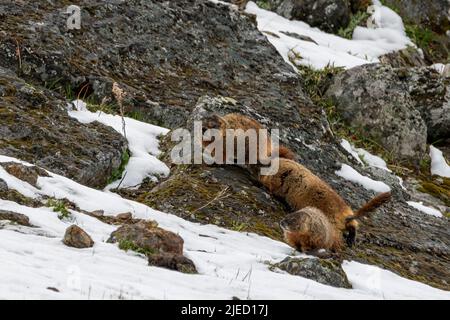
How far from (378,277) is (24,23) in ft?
18.8

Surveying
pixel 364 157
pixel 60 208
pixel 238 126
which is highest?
pixel 60 208

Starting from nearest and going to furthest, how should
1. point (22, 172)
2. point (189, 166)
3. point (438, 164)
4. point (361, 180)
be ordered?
point (22, 172), point (189, 166), point (361, 180), point (438, 164)

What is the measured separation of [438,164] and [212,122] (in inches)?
215

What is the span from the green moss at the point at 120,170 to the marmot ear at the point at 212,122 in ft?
3.02

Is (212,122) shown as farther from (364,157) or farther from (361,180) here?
(364,157)

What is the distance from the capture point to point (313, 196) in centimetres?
732

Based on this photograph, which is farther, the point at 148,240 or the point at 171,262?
the point at 148,240

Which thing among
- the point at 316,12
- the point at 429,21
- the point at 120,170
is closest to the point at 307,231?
the point at 120,170

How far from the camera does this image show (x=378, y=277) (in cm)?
610

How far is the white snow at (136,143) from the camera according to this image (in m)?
7.76

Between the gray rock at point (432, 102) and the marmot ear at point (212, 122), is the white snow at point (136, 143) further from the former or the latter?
the gray rock at point (432, 102)

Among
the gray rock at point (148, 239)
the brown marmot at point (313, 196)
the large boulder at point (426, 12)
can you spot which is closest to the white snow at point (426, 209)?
the brown marmot at point (313, 196)
